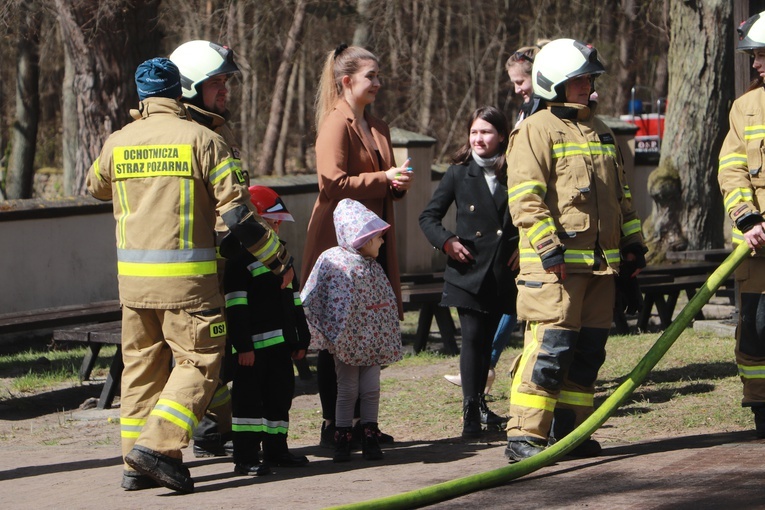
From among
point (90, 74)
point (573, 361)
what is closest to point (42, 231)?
point (90, 74)

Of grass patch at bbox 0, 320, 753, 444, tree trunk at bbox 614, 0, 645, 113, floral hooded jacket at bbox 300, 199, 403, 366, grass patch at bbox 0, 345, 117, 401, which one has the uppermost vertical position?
tree trunk at bbox 614, 0, 645, 113

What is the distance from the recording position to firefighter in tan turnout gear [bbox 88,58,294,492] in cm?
541

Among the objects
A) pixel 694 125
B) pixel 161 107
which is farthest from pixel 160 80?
pixel 694 125

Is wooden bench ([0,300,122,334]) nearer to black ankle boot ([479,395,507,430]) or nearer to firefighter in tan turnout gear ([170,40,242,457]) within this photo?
firefighter in tan turnout gear ([170,40,242,457])

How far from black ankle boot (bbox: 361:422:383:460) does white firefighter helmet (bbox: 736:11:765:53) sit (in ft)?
8.86

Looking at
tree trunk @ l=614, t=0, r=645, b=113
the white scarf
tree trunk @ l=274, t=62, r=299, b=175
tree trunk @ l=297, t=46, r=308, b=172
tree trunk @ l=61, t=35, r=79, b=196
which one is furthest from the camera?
tree trunk @ l=297, t=46, r=308, b=172

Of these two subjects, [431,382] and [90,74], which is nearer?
[431,382]

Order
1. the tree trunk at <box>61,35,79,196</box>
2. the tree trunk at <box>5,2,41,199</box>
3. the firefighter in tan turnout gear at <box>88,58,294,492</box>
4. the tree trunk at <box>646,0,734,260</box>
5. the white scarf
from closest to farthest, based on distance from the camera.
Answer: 1. the firefighter in tan turnout gear at <box>88,58,294,492</box>
2. the white scarf
3. the tree trunk at <box>646,0,734,260</box>
4. the tree trunk at <box>61,35,79,196</box>
5. the tree trunk at <box>5,2,41,199</box>

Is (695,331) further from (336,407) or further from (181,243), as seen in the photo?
(181,243)

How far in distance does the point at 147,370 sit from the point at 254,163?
2197cm

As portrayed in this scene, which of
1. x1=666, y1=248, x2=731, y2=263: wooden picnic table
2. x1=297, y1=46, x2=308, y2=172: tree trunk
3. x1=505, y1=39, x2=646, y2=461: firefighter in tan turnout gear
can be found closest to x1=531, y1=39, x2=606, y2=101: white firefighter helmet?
x1=505, y1=39, x2=646, y2=461: firefighter in tan turnout gear

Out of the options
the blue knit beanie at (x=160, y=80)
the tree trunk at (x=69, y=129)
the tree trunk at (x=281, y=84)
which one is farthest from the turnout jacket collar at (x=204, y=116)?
the tree trunk at (x=281, y=84)

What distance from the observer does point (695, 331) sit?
32.9 ft

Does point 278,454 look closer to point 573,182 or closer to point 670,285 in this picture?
point 573,182
